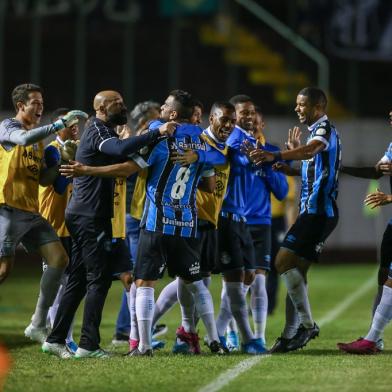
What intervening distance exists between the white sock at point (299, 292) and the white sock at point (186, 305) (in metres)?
0.87

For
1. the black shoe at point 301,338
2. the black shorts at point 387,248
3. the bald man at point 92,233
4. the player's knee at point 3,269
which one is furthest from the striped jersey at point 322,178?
the player's knee at point 3,269

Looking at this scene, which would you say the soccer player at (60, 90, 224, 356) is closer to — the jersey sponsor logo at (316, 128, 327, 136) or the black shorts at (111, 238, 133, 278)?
the black shorts at (111, 238, 133, 278)

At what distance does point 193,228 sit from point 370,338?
1.86 m

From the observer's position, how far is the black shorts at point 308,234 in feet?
32.7

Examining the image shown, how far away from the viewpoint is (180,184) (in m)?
9.64

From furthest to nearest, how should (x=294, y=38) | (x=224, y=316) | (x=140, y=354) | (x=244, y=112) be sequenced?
(x=294, y=38) → (x=244, y=112) → (x=224, y=316) → (x=140, y=354)

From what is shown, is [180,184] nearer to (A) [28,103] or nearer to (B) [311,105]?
(B) [311,105]

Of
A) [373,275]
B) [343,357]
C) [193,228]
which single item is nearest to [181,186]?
[193,228]

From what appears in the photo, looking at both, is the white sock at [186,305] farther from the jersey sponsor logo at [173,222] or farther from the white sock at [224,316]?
the jersey sponsor logo at [173,222]

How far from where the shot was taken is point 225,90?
89.6 ft

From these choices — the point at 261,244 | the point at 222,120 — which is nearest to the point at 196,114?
the point at 222,120

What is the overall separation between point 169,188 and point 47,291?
60.5 inches

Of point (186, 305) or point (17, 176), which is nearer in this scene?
point (17, 176)

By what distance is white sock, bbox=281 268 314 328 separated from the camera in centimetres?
1006
